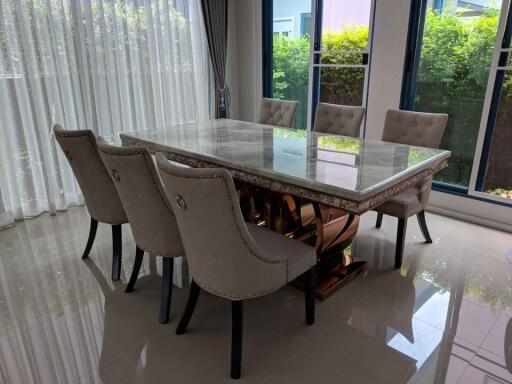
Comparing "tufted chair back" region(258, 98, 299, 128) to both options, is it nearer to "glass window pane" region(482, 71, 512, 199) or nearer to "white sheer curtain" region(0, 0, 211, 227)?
"white sheer curtain" region(0, 0, 211, 227)

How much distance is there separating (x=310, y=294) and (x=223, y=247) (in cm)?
69

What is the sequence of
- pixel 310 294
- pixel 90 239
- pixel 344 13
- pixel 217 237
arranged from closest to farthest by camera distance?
1. pixel 217 237
2. pixel 310 294
3. pixel 90 239
4. pixel 344 13

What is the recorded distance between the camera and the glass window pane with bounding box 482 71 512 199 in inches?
121

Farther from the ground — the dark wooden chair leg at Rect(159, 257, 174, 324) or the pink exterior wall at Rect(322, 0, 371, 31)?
the pink exterior wall at Rect(322, 0, 371, 31)

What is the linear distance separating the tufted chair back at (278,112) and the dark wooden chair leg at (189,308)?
6.81 ft

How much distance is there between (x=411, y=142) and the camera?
9.29 ft

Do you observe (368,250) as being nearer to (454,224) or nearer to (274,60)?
(454,224)

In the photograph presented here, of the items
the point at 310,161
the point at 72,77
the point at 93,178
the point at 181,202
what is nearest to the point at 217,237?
the point at 181,202

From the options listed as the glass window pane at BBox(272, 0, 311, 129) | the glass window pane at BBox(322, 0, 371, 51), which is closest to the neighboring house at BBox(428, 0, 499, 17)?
the glass window pane at BBox(322, 0, 371, 51)

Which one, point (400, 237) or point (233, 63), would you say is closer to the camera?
point (400, 237)

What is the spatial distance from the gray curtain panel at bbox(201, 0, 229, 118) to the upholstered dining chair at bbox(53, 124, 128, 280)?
2.65 m

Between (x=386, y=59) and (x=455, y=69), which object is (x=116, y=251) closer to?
(x=386, y=59)

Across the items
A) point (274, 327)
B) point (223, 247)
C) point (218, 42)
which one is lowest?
point (274, 327)

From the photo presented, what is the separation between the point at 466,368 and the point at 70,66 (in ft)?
11.7
